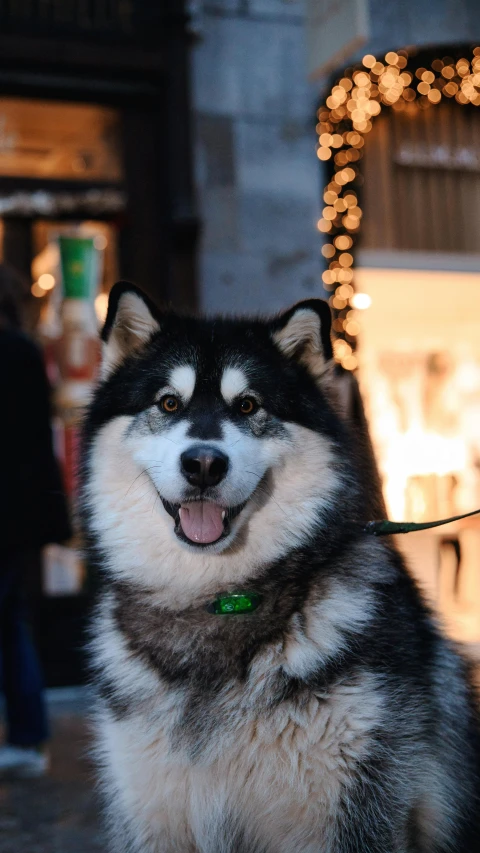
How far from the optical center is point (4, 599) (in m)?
4.43

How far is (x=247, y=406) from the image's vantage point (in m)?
2.58

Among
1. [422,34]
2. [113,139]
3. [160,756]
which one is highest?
[422,34]

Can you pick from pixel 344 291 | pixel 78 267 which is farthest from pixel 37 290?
pixel 344 291

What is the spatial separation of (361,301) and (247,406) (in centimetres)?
443

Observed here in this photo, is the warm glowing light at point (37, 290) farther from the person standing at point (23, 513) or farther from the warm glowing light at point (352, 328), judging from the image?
the warm glowing light at point (352, 328)

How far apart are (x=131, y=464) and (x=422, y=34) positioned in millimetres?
5535

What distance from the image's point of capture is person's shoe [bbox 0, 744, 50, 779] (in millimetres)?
4309

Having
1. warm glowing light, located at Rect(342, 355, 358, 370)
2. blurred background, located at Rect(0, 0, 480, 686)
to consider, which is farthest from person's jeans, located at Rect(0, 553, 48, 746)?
warm glowing light, located at Rect(342, 355, 358, 370)

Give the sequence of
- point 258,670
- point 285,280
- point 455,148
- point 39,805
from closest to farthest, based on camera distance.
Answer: point 258,670, point 39,805, point 285,280, point 455,148

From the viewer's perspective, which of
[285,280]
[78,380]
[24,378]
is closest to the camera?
[24,378]

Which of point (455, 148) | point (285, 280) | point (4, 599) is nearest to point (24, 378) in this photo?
point (4, 599)

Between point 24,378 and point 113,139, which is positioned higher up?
point 113,139

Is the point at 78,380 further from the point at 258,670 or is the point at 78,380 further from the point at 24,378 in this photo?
the point at 258,670

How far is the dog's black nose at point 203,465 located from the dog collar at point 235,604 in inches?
12.4
